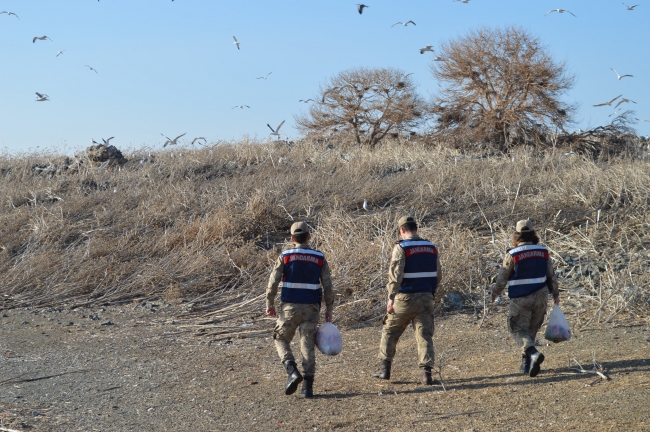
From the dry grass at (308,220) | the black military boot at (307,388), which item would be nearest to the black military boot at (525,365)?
the black military boot at (307,388)

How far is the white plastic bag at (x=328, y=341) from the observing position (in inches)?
209

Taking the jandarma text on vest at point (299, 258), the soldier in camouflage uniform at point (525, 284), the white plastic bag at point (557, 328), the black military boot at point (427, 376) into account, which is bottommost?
the black military boot at point (427, 376)

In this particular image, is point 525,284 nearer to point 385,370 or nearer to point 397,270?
point 397,270

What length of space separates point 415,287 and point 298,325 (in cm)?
105

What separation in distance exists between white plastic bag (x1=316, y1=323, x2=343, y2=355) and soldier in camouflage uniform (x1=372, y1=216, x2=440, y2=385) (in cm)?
49

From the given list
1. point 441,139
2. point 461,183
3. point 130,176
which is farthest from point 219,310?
point 441,139

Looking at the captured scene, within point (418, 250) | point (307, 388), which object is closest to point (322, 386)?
point (307, 388)

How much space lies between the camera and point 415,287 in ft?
17.7

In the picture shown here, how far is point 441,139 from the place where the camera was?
22047 millimetres

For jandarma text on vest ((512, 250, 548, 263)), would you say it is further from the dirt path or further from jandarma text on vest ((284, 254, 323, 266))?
jandarma text on vest ((284, 254, 323, 266))

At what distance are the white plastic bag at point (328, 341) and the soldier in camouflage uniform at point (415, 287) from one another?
1.62 ft

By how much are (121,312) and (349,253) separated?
3.40 m

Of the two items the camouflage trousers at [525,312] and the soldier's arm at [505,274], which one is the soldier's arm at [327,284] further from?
the camouflage trousers at [525,312]

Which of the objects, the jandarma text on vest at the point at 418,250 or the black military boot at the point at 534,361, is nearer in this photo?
the black military boot at the point at 534,361
